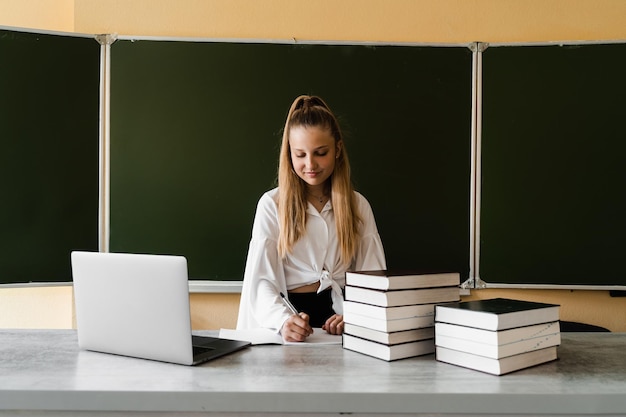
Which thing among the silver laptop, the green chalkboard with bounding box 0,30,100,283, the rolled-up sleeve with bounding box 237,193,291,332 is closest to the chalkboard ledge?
the green chalkboard with bounding box 0,30,100,283

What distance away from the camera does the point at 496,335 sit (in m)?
1.11

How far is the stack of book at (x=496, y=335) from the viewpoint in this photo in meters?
1.12

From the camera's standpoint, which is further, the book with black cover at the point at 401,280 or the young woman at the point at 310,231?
the young woman at the point at 310,231

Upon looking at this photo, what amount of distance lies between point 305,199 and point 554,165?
1427mm

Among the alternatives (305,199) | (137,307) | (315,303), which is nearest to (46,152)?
(305,199)

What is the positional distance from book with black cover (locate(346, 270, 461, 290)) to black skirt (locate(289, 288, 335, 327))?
0.68 metres

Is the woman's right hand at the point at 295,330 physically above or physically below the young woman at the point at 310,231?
below

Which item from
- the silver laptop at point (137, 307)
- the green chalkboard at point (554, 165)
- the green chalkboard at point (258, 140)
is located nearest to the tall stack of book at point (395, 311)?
the silver laptop at point (137, 307)

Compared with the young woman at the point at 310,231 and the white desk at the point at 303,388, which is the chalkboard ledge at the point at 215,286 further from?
the white desk at the point at 303,388

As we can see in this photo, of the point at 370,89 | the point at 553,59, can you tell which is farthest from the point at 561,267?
the point at 370,89

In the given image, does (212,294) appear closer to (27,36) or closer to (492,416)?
(27,36)

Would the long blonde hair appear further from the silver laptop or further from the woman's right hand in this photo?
the silver laptop

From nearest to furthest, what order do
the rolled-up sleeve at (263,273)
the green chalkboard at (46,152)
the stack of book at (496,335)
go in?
1. the stack of book at (496,335)
2. the rolled-up sleeve at (263,273)
3. the green chalkboard at (46,152)

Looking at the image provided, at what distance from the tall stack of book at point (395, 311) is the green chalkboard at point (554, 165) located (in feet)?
5.13
